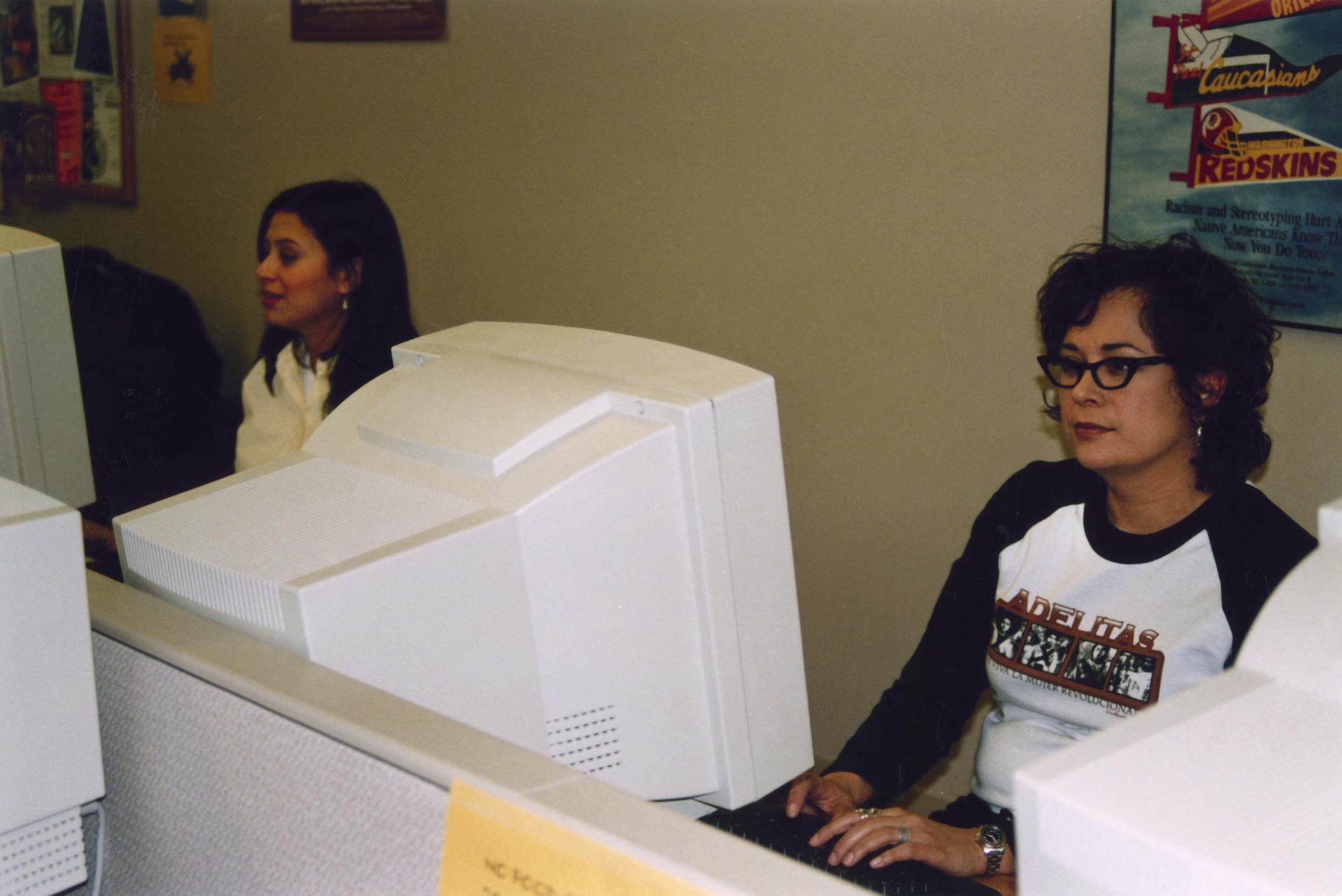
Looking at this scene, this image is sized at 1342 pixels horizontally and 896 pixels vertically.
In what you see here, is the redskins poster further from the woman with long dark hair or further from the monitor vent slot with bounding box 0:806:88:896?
the monitor vent slot with bounding box 0:806:88:896

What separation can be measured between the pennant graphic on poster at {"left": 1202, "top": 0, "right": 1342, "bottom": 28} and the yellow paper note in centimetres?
153

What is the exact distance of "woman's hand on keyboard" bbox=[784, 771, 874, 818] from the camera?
111 centimetres

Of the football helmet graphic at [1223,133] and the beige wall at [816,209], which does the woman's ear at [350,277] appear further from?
the football helmet graphic at [1223,133]

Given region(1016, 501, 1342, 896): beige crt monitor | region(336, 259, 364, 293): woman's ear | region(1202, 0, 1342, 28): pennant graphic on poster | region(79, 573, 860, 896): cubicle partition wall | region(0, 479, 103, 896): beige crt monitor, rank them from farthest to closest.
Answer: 1. region(336, 259, 364, 293): woman's ear
2. region(1202, 0, 1342, 28): pennant graphic on poster
3. region(0, 479, 103, 896): beige crt monitor
4. region(79, 573, 860, 896): cubicle partition wall
5. region(1016, 501, 1342, 896): beige crt monitor

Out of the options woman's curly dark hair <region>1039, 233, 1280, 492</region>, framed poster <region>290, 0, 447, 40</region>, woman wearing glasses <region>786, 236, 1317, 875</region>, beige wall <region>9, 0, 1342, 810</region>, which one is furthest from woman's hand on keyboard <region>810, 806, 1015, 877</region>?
framed poster <region>290, 0, 447, 40</region>

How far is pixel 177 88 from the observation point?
3283mm

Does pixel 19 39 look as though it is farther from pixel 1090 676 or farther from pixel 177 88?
pixel 1090 676

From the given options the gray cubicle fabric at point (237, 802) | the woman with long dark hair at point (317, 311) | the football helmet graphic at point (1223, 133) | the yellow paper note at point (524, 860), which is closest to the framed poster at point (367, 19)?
the woman with long dark hair at point (317, 311)

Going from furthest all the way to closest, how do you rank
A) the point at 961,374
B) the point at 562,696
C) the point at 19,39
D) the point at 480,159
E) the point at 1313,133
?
the point at 19,39, the point at 480,159, the point at 961,374, the point at 1313,133, the point at 562,696

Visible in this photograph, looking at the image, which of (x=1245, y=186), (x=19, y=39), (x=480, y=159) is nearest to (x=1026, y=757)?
(x=1245, y=186)

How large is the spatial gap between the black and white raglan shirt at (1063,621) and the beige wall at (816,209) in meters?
0.51

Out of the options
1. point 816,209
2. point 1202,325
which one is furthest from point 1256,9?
point 816,209

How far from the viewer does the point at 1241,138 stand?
5.47 ft

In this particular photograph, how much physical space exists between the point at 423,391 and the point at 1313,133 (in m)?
1.28
